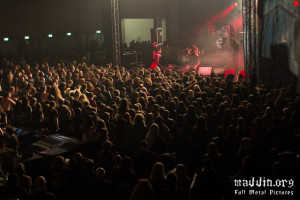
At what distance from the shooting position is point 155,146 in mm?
6570

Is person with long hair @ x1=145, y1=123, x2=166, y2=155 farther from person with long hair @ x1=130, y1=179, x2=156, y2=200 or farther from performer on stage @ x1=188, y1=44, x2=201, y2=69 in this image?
performer on stage @ x1=188, y1=44, x2=201, y2=69

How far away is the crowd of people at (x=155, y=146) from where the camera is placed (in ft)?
16.0

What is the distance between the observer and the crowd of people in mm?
4891

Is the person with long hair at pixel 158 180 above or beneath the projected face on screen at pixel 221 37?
beneath

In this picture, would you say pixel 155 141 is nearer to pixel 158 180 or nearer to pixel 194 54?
pixel 158 180

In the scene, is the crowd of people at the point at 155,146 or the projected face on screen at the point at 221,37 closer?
the crowd of people at the point at 155,146

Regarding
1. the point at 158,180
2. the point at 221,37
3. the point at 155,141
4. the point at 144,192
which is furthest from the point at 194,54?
the point at 144,192

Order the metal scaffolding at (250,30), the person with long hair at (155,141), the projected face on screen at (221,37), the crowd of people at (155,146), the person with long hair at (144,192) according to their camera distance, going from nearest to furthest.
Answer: the person with long hair at (144,192) < the crowd of people at (155,146) < the person with long hair at (155,141) < the metal scaffolding at (250,30) < the projected face on screen at (221,37)

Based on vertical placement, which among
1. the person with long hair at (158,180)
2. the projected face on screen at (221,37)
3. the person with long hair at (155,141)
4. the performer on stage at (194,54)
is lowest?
the person with long hair at (158,180)

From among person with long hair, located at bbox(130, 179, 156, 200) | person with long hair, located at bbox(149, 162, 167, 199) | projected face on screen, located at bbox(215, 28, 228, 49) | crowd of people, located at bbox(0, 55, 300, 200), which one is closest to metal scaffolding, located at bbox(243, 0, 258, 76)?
crowd of people, located at bbox(0, 55, 300, 200)

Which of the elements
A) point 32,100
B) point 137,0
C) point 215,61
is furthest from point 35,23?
point 32,100

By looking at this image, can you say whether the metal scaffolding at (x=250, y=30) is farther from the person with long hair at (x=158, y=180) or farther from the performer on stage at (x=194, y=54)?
the person with long hair at (x=158, y=180)

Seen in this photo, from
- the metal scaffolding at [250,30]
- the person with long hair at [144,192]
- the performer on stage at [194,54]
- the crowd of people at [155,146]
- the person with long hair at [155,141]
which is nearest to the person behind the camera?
the person with long hair at [144,192]

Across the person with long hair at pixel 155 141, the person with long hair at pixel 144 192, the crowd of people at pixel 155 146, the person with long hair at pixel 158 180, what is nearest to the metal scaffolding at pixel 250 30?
the crowd of people at pixel 155 146
